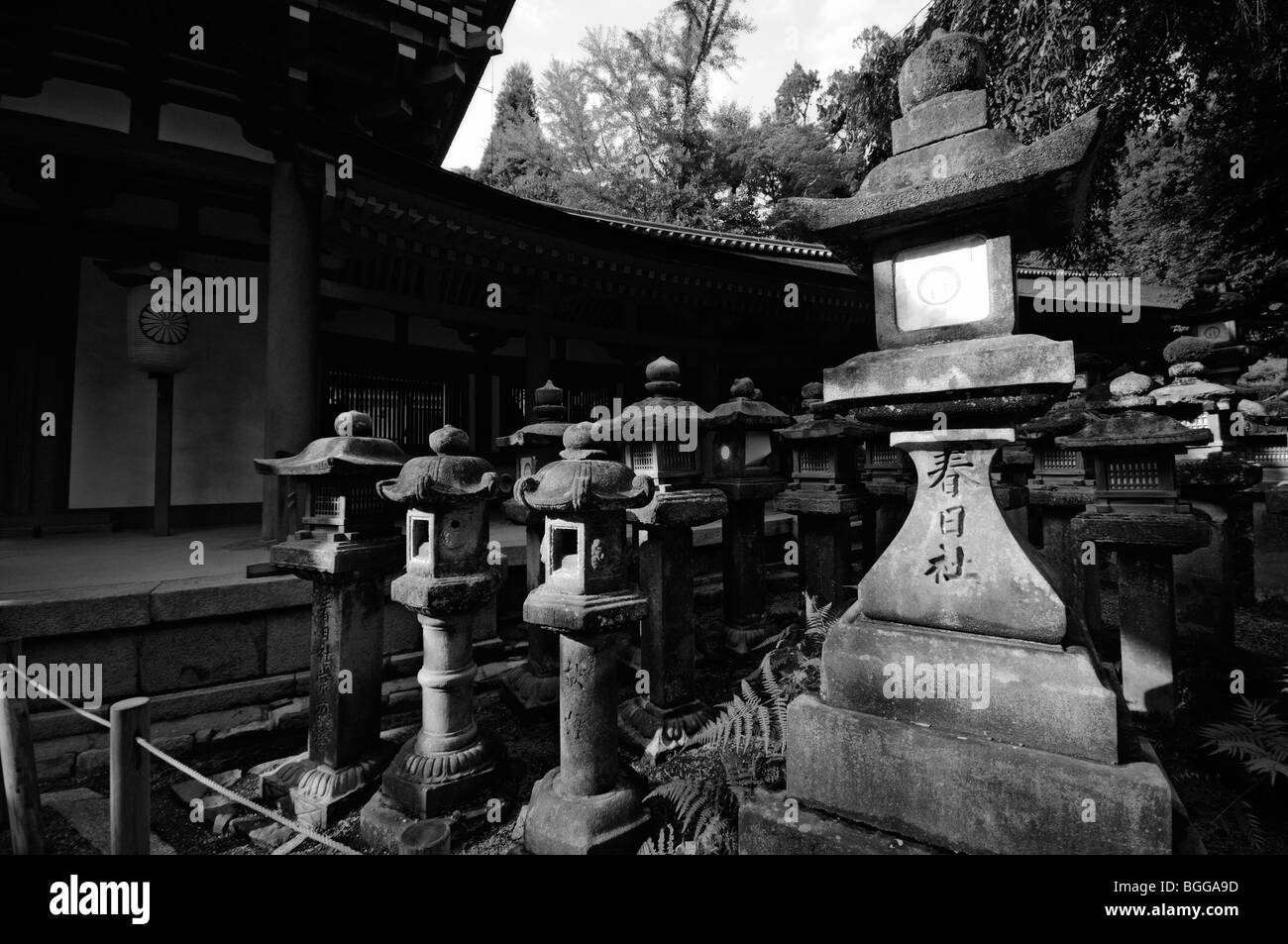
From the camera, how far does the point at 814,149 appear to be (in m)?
21.4

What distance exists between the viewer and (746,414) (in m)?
5.72

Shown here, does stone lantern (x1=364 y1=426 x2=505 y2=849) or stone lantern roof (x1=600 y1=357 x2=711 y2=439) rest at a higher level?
stone lantern roof (x1=600 y1=357 x2=711 y2=439)

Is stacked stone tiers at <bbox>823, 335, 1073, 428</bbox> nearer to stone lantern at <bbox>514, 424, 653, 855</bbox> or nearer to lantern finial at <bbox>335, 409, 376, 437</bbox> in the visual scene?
stone lantern at <bbox>514, 424, 653, 855</bbox>

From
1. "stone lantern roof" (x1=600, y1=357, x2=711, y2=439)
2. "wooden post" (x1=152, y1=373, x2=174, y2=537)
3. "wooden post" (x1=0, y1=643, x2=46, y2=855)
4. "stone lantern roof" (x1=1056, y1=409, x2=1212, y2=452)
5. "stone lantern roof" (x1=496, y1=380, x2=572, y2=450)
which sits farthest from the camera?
"wooden post" (x1=152, y1=373, x2=174, y2=537)

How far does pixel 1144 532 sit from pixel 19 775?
6825 millimetres

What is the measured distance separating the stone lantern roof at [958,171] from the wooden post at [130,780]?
3662 mm

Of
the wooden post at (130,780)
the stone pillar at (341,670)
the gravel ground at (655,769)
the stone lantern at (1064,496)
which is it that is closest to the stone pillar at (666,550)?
the gravel ground at (655,769)

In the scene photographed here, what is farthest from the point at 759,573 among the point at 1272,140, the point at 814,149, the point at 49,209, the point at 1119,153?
the point at 814,149

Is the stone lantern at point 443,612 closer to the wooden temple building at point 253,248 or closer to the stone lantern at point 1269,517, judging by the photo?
the wooden temple building at point 253,248

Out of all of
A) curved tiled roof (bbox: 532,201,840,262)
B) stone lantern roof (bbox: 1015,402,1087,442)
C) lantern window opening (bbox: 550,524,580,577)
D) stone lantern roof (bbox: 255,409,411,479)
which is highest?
curved tiled roof (bbox: 532,201,840,262)

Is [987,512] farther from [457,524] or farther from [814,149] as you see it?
[814,149]

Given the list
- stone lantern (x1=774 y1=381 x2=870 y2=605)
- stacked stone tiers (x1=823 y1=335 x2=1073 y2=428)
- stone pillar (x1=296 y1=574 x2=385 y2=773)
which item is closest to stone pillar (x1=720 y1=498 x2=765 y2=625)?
stone lantern (x1=774 y1=381 x2=870 y2=605)

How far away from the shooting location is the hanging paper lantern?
6.70m

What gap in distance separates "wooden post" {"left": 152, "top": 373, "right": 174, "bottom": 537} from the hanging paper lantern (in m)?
0.19
